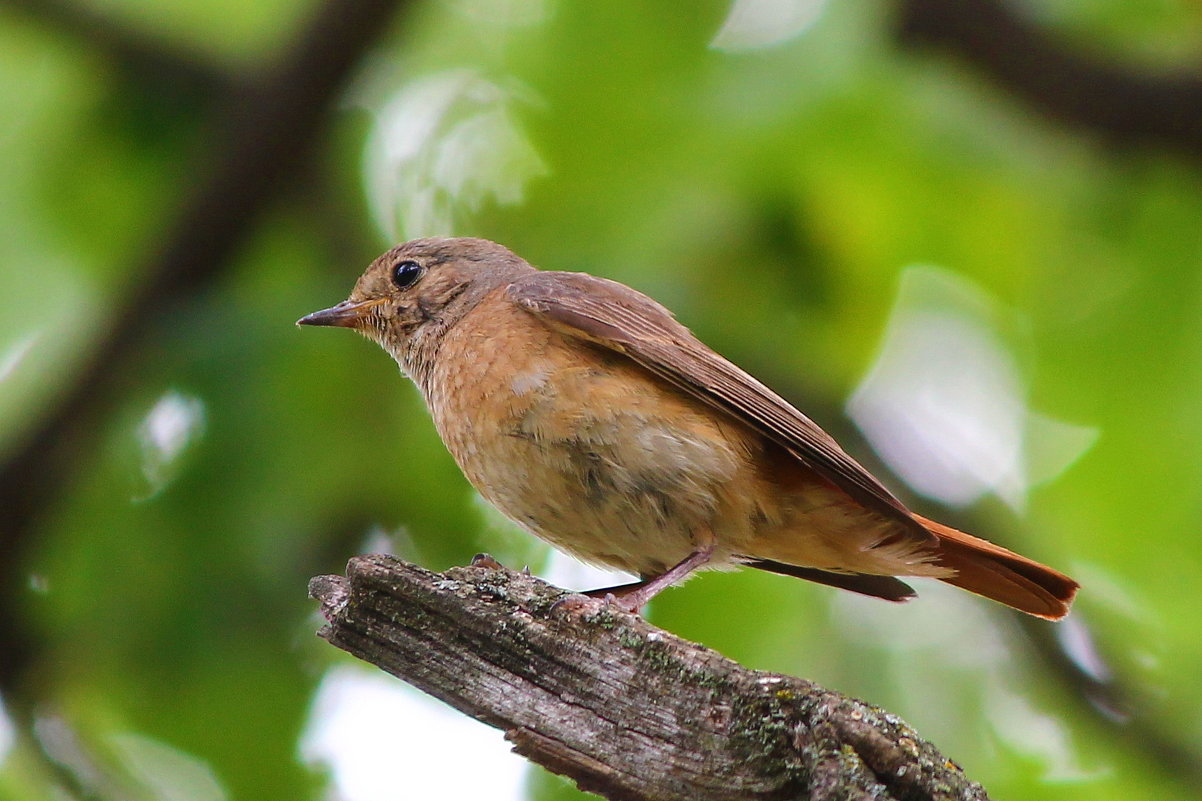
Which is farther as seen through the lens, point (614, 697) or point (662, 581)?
point (662, 581)

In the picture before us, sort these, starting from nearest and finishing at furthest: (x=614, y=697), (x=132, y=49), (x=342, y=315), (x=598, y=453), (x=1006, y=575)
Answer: (x=614, y=697) < (x=598, y=453) < (x=1006, y=575) < (x=342, y=315) < (x=132, y=49)

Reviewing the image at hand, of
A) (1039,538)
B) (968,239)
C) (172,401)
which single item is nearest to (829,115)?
(968,239)

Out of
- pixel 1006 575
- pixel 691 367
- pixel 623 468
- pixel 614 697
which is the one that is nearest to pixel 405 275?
pixel 691 367

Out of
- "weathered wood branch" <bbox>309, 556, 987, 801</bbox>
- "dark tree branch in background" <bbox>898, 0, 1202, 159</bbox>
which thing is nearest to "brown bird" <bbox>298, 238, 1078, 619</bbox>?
"weathered wood branch" <bbox>309, 556, 987, 801</bbox>

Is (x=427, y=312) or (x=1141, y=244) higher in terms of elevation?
(x=1141, y=244)

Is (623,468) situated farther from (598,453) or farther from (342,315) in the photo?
(342,315)

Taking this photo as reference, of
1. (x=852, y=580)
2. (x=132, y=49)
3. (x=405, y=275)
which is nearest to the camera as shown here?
(x=852, y=580)

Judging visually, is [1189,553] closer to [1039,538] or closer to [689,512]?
[1039,538]

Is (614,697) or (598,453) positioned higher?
(598,453)
